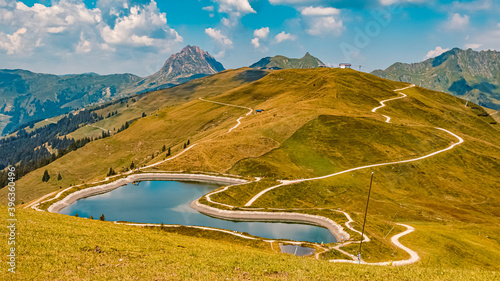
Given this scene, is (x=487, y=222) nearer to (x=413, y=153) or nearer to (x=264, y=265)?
(x=413, y=153)

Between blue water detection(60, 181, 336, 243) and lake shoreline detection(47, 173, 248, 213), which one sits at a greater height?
lake shoreline detection(47, 173, 248, 213)

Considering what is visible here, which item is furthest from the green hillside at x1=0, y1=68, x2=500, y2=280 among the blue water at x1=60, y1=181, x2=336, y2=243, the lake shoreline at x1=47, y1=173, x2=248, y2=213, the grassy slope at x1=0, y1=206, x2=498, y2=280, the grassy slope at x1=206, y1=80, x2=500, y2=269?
the blue water at x1=60, y1=181, x2=336, y2=243

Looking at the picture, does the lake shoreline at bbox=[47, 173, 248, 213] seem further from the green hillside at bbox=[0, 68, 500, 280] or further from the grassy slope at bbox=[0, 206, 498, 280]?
the grassy slope at bbox=[0, 206, 498, 280]

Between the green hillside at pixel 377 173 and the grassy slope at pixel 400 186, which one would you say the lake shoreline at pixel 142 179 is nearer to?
the green hillside at pixel 377 173

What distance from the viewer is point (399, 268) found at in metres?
30.2

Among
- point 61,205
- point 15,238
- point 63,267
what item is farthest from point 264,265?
point 61,205

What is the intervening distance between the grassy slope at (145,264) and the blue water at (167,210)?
1823 inches

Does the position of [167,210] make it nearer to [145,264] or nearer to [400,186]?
[145,264]

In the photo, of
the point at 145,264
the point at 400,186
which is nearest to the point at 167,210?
the point at 145,264

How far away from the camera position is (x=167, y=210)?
321 feet

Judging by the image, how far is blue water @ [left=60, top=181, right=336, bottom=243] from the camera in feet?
264

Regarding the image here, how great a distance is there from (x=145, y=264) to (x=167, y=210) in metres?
72.1

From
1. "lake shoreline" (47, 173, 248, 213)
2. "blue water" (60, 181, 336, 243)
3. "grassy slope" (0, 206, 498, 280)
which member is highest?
"grassy slope" (0, 206, 498, 280)

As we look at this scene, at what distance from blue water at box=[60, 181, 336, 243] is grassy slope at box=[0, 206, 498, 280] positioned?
46306 millimetres
